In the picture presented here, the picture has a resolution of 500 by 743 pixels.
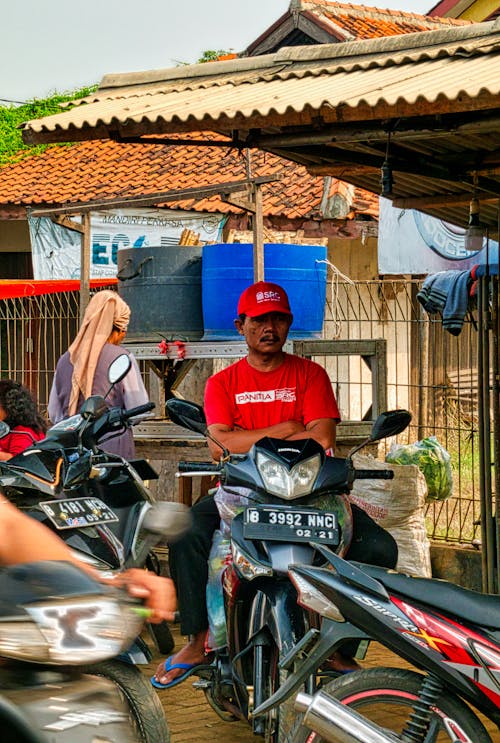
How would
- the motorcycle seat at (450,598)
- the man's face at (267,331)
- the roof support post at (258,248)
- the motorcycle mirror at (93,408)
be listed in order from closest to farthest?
the motorcycle seat at (450,598), the man's face at (267,331), the motorcycle mirror at (93,408), the roof support post at (258,248)

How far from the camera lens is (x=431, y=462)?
888 centimetres

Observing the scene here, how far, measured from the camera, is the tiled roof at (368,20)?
19531 millimetres

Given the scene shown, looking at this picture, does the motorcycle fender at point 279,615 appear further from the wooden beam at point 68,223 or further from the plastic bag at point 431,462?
the plastic bag at point 431,462

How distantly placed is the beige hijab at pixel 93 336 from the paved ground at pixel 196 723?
1679mm

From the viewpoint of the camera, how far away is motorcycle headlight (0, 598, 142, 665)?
208 cm

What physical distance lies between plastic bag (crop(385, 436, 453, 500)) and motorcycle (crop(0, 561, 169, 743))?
22.1 feet

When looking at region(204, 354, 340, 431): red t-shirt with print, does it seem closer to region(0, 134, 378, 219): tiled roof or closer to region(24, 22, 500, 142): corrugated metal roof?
region(24, 22, 500, 142): corrugated metal roof

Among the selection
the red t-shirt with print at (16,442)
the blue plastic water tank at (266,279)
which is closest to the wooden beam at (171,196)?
the blue plastic water tank at (266,279)

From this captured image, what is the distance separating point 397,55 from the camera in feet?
17.8

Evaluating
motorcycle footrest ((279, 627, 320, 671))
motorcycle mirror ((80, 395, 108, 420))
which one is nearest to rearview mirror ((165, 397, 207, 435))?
motorcycle mirror ((80, 395, 108, 420))

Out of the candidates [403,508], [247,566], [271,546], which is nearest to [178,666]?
[247,566]

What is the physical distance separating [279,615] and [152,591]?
5.31 feet

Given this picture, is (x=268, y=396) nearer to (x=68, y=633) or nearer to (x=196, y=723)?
(x=196, y=723)

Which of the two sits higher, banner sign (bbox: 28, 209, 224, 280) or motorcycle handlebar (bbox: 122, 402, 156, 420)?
banner sign (bbox: 28, 209, 224, 280)
